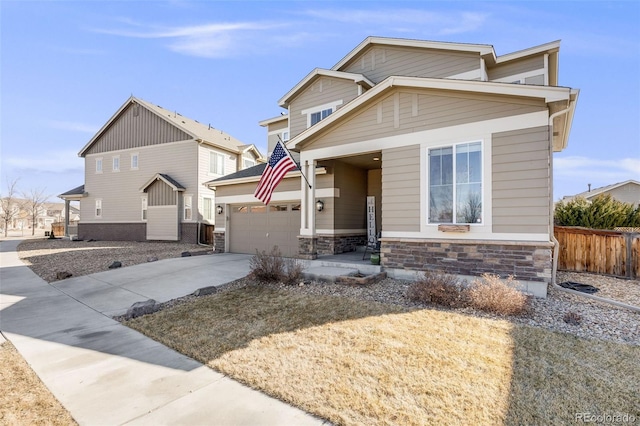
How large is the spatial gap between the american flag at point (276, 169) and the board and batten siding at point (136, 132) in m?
12.8

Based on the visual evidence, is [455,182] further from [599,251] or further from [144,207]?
[144,207]

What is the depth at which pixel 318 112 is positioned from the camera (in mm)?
13422

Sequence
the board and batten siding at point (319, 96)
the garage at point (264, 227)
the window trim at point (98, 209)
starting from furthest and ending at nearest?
the window trim at point (98, 209), the board and batten siding at point (319, 96), the garage at point (264, 227)

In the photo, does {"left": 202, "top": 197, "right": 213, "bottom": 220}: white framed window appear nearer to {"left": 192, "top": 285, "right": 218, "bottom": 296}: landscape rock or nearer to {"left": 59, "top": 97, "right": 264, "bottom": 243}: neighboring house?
{"left": 59, "top": 97, "right": 264, "bottom": 243}: neighboring house

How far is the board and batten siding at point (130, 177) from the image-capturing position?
2009cm

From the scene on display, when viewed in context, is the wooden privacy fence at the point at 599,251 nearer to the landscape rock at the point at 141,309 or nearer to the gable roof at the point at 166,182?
the landscape rock at the point at 141,309

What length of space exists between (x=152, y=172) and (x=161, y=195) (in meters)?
2.19

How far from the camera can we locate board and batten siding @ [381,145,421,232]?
789cm

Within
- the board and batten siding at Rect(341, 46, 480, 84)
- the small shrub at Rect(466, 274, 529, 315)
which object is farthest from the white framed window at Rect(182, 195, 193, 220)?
the small shrub at Rect(466, 274, 529, 315)

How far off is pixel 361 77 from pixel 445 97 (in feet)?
16.5

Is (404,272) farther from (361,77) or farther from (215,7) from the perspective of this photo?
(215,7)

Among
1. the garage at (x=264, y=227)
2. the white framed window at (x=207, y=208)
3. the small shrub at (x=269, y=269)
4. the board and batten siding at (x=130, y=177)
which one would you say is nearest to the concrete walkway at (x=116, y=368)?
the small shrub at (x=269, y=269)

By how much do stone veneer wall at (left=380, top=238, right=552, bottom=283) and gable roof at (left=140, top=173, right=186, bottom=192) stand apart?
1562 centimetres

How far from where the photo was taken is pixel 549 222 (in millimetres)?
6551
